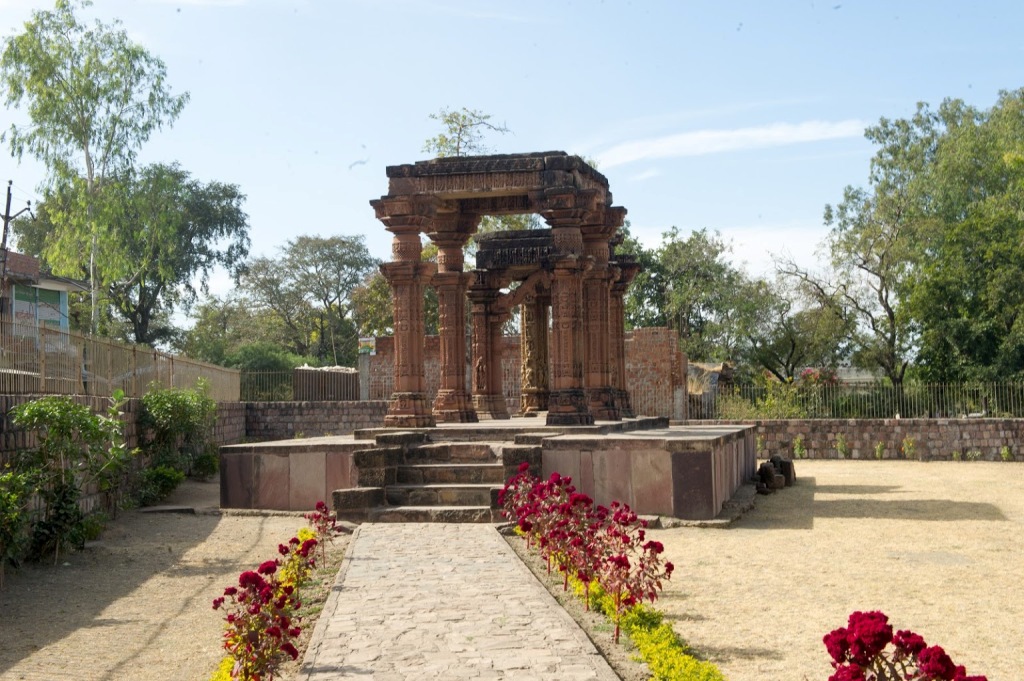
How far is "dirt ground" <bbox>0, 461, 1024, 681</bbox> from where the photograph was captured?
637cm

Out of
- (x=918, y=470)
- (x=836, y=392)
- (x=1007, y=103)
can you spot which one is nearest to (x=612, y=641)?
(x=918, y=470)

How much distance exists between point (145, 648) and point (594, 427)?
8123 mm

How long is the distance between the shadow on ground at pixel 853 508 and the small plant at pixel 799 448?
8.23m

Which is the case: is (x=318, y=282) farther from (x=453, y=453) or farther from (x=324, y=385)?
(x=453, y=453)

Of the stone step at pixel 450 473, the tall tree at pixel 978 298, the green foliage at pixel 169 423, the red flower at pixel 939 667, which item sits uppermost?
the tall tree at pixel 978 298

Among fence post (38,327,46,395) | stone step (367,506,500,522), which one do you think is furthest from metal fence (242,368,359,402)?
stone step (367,506,500,522)

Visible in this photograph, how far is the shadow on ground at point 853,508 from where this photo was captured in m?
12.8

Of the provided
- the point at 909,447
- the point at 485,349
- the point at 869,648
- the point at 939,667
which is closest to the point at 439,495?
the point at 485,349

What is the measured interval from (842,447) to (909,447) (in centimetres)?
134

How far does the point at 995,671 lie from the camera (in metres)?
5.84

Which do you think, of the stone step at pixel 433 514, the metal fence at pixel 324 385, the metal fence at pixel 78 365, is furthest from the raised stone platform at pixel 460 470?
the metal fence at pixel 324 385

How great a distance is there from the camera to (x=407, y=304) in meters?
14.4

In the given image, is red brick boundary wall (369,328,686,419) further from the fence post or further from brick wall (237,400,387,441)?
the fence post

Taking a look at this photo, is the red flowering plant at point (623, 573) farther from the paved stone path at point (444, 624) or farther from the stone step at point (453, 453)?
the stone step at point (453, 453)
